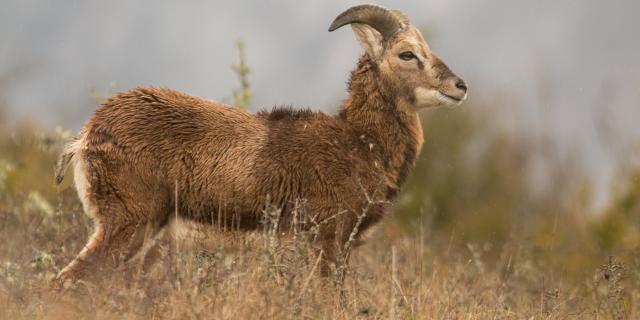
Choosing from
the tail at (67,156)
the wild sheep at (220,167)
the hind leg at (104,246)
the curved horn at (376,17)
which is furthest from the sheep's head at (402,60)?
the hind leg at (104,246)

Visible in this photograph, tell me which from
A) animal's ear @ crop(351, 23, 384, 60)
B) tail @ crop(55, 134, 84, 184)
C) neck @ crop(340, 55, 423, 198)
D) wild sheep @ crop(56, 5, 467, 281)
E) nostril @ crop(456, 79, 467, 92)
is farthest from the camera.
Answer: animal's ear @ crop(351, 23, 384, 60)

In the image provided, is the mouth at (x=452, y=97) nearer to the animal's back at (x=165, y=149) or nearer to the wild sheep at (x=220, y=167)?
the wild sheep at (x=220, y=167)

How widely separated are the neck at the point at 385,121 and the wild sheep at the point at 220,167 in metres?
0.01

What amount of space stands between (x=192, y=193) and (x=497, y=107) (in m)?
20.8

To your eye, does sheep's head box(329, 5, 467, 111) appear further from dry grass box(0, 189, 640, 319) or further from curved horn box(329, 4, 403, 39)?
dry grass box(0, 189, 640, 319)

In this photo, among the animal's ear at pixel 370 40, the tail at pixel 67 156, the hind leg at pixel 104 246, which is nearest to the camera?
the hind leg at pixel 104 246

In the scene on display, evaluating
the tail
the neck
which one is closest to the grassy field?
the tail

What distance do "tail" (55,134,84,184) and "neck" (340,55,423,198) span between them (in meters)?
2.46

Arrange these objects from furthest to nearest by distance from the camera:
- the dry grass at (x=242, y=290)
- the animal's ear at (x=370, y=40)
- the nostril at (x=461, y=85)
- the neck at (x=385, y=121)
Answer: the animal's ear at (x=370, y=40), the nostril at (x=461, y=85), the neck at (x=385, y=121), the dry grass at (x=242, y=290)

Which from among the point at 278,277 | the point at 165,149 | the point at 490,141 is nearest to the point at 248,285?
the point at 278,277

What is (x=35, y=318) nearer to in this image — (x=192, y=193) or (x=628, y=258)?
(x=192, y=193)

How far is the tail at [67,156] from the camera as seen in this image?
9109 millimetres

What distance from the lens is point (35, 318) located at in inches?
296

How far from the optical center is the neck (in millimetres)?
9969
